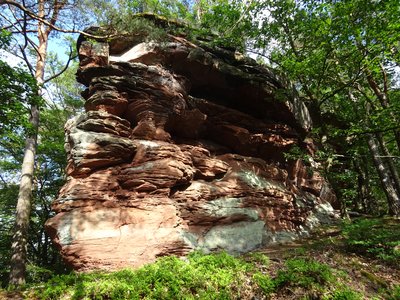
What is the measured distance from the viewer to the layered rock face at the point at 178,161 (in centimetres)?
898

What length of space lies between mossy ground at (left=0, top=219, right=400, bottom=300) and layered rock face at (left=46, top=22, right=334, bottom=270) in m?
1.58

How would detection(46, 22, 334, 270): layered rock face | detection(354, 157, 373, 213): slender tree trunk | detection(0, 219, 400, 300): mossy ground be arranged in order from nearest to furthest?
A: detection(0, 219, 400, 300): mossy ground → detection(46, 22, 334, 270): layered rock face → detection(354, 157, 373, 213): slender tree trunk

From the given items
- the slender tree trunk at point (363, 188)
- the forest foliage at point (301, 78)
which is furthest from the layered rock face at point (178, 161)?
the slender tree trunk at point (363, 188)

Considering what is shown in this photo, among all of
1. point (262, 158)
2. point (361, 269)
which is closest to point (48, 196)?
point (262, 158)

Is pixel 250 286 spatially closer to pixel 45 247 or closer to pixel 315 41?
pixel 315 41

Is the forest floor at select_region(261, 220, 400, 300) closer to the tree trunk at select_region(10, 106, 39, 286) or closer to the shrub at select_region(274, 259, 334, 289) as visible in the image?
the shrub at select_region(274, 259, 334, 289)

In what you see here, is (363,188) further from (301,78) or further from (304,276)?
(304,276)

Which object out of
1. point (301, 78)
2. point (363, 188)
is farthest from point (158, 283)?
point (363, 188)

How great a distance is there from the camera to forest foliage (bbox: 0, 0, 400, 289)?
1133 centimetres

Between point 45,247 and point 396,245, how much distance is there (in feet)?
69.6

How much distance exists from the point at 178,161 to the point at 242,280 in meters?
5.35

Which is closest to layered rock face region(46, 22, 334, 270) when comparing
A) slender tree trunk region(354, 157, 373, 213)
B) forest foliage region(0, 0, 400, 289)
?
forest foliage region(0, 0, 400, 289)

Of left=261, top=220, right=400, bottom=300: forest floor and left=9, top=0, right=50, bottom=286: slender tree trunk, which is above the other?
left=9, top=0, right=50, bottom=286: slender tree trunk

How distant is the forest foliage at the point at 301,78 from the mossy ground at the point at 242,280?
1738 mm
